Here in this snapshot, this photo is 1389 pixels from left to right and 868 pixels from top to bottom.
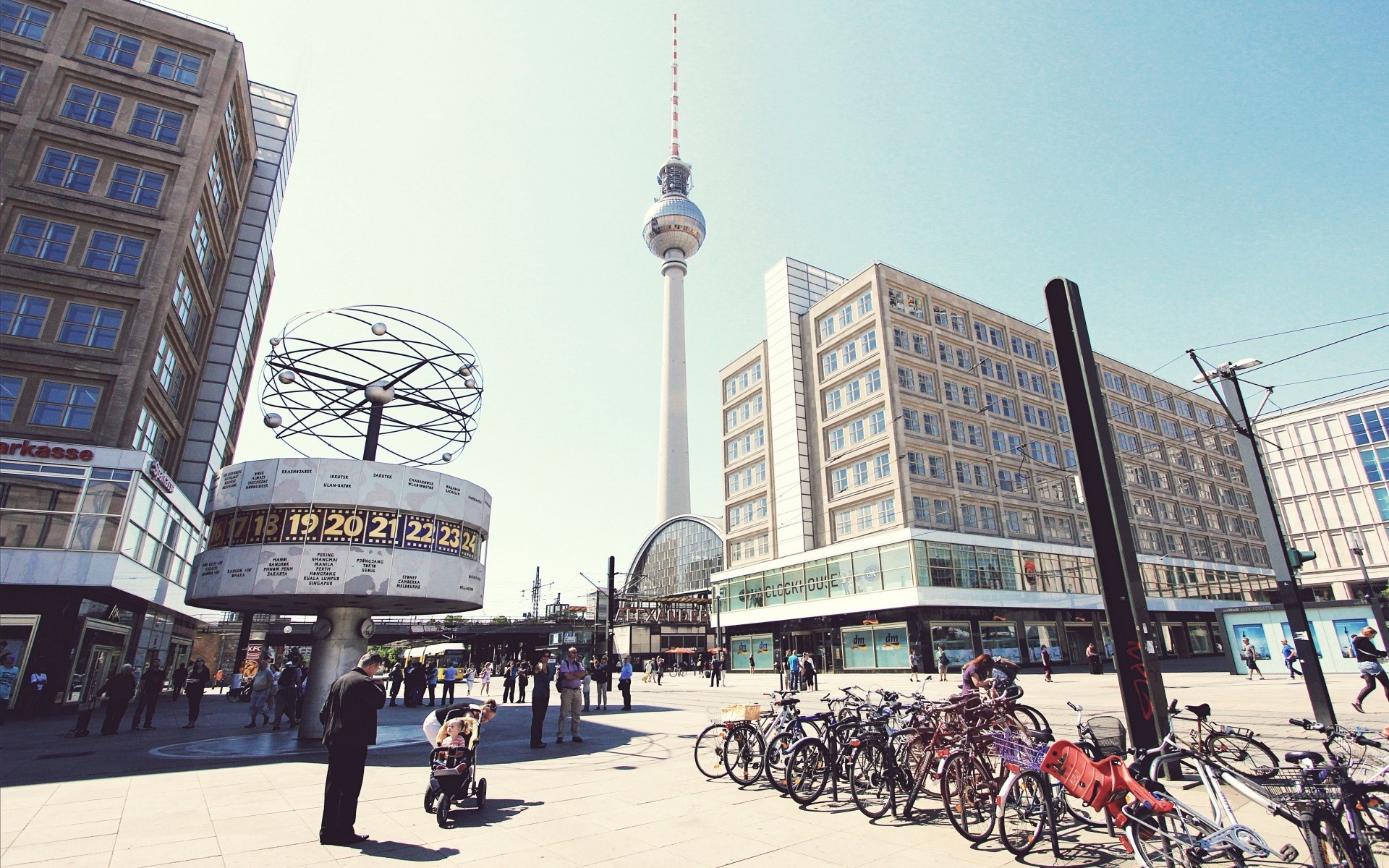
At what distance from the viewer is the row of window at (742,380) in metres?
56.3

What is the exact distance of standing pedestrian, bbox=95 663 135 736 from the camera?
17.1 m

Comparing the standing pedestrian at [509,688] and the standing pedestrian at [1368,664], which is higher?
the standing pedestrian at [1368,664]

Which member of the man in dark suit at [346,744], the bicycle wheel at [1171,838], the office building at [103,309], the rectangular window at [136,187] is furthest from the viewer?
the rectangular window at [136,187]

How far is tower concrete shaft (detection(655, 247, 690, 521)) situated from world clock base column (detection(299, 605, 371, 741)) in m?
74.5

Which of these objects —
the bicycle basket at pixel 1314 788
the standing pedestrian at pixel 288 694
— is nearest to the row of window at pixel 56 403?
the standing pedestrian at pixel 288 694

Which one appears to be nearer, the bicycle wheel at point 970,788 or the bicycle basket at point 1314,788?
the bicycle basket at point 1314,788

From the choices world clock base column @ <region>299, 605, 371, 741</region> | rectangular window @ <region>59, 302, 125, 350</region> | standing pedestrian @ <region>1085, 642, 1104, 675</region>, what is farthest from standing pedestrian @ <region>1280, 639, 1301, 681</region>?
rectangular window @ <region>59, 302, 125, 350</region>

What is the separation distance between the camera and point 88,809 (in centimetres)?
823

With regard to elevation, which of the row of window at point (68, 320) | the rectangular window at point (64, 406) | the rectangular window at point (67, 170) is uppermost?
the rectangular window at point (67, 170)

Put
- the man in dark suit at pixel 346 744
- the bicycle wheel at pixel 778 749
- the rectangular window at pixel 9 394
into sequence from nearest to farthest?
the man in dark suit at pixel 346 744 < the bicycle wheel at pixel 778 749 < the rectangular window at pixel 9 394

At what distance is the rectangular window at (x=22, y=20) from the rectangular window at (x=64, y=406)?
17.4 meters

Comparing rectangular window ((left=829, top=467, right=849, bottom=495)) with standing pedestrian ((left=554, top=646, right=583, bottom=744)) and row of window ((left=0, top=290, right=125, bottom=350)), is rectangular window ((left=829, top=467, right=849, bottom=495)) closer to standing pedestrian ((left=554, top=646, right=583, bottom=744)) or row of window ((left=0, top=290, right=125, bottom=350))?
standing pedestrian ((left=554, top=646, right=583, bottom=744))

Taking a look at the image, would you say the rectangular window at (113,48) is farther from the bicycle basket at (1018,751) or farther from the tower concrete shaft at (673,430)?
the tower concrete shaft at (673,430)

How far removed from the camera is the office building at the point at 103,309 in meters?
23.2
